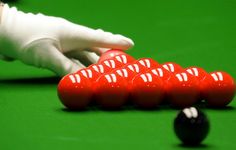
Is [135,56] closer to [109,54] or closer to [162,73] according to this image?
[109,54]

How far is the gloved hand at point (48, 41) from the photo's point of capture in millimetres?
2787

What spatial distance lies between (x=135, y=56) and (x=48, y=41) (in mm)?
610

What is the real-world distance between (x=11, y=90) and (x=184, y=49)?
0.98 metres

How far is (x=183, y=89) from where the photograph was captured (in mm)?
2414

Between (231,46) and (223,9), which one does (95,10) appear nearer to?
(223,9)

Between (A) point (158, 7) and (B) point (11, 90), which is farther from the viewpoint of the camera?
(A) point (158, 7)

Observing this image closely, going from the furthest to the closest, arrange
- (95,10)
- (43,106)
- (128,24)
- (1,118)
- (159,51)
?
(95,10), (128,24), (159,51), (43,106), (1,118)

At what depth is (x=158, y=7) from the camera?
426 centimetres

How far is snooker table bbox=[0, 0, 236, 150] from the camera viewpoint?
2096 millimetres

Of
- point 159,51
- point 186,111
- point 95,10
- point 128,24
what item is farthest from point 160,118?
point 95,10

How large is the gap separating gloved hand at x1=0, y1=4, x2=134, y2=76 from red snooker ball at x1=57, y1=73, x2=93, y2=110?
0.39m

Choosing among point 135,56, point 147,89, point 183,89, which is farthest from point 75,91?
point 135,56

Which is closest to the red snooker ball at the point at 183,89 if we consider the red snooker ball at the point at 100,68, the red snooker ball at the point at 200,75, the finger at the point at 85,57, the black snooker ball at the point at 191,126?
the red snooker ball at the point at 200,75

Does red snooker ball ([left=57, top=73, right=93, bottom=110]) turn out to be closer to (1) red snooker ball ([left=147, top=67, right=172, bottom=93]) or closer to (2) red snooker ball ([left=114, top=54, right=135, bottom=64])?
(1) red snooker ball ([left=147, top=67, right=172, bottom=93])
